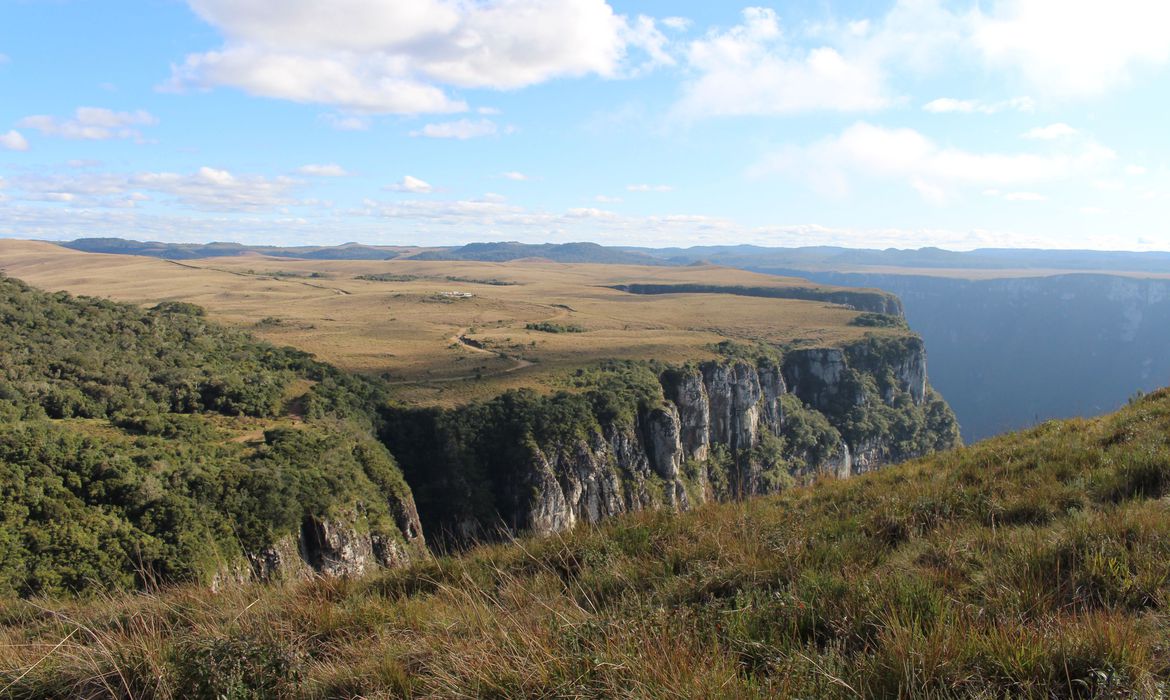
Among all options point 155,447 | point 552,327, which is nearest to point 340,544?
point 155,447

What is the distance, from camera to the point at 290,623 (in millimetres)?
5375

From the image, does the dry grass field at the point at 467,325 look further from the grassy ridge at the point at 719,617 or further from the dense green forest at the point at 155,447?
the grassy ridge at the point at 719,617

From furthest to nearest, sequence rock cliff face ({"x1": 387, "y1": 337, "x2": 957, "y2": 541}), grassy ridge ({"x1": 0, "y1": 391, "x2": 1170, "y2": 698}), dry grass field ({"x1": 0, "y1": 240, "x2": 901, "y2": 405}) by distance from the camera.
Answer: dry grass field ({"x1": 0, "y1": 240, "x2": 901, "y2": 405})
rock cliff face ({"x1": 387, "y1": 337, "x2": 957, "y2": 541})
grassy ridge ({"x1": 0, "y1": 391, "x2": 1170, "y2": 698})

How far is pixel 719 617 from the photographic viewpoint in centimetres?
489

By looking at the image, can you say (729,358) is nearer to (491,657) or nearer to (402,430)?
(402,430)

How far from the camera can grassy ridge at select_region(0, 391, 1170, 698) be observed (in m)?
3.52

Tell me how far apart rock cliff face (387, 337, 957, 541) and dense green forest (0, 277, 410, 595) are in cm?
827

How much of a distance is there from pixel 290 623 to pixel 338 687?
1.45m

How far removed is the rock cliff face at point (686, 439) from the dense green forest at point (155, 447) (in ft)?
27.1

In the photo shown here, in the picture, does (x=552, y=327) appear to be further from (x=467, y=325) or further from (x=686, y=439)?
(x=686, y=439)

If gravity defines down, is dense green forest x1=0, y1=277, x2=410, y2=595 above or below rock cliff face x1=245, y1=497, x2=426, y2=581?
above

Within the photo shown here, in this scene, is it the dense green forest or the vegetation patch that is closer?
the dense green forest

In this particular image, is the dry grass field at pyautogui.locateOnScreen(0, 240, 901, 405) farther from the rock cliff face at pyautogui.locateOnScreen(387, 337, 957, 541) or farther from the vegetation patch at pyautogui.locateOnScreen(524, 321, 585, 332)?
the rock cliff face at pyautogui.locateOnScreen(387, 337, 957, 541)

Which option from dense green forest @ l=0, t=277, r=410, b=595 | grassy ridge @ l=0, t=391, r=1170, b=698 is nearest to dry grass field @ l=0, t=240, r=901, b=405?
dense green forest @ l=0, t=277, r=410, b=595
